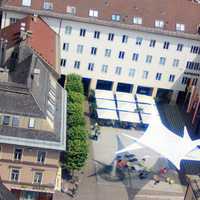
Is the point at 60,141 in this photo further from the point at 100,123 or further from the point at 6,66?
the point at 100,123

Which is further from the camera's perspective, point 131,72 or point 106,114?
point 131,72

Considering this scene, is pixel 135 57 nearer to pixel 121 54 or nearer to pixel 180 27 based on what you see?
pixel 121 54

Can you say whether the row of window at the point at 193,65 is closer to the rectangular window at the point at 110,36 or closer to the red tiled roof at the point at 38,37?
the rectangular window at the point at 110,36

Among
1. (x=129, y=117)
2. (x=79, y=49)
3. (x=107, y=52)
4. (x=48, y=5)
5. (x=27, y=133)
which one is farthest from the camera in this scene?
(x=107, y=52)

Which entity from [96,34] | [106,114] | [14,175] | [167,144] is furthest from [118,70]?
[14,175]

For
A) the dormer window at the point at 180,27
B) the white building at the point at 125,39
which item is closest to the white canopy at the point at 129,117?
the white building at the point at 125,39

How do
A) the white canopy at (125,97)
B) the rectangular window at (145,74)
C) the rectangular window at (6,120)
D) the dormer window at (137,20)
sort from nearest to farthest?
the rectangular window at (6,120) < the dormer window at (137,20) < the white canopy at (125,97) < the rectangular window at (145,74)

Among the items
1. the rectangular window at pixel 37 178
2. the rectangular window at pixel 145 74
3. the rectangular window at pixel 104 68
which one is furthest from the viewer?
the rectangular window at pixel 145 74

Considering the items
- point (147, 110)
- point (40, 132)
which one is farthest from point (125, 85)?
point (40, 132)
